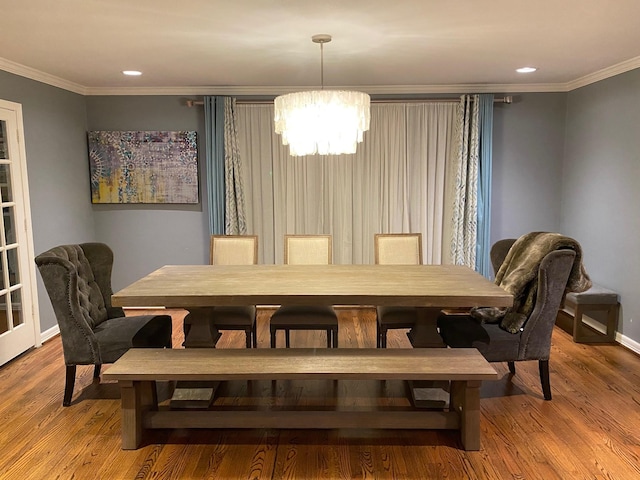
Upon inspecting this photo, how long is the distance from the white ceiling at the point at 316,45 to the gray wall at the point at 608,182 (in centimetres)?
25

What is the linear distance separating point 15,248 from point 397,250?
3103mm

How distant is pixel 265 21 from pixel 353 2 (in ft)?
1.95

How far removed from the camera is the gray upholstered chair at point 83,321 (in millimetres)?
2879

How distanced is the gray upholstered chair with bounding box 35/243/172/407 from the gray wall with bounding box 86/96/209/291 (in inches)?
71.8

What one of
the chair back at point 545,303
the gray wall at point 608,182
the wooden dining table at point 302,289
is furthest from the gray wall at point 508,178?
the wooden dining table at point 302,289

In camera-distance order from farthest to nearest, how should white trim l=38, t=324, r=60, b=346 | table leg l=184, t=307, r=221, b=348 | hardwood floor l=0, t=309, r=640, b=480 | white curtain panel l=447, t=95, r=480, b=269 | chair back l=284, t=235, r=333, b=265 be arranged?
white curtain panel l=447, t=95, r=480, b=269 < white trim l=38, t=324, r=60, b=346 < chair back l=284, t=235, r=333, b=265 < table leg l=184, t=307, r=221, b=348 < hardwood floor l=0, t=309, r=640, b=480

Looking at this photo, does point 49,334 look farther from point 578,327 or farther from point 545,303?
point 578,327

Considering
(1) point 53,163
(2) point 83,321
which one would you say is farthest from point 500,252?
(1) point 53,163

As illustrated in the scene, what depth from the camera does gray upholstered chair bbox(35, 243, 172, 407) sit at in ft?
9.45

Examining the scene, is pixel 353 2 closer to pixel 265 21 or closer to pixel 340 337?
pixel 265 21

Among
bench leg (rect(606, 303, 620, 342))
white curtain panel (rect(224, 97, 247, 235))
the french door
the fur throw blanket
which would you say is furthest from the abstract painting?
bench leg (rect(606, 303, 620, 342))

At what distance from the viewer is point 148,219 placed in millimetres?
5188

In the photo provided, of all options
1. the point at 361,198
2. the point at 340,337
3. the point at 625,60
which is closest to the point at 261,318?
the point at 340,337

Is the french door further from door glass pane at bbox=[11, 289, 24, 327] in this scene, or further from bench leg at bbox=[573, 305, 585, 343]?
bench leg at bbox=[573, 305, 585, 343]
